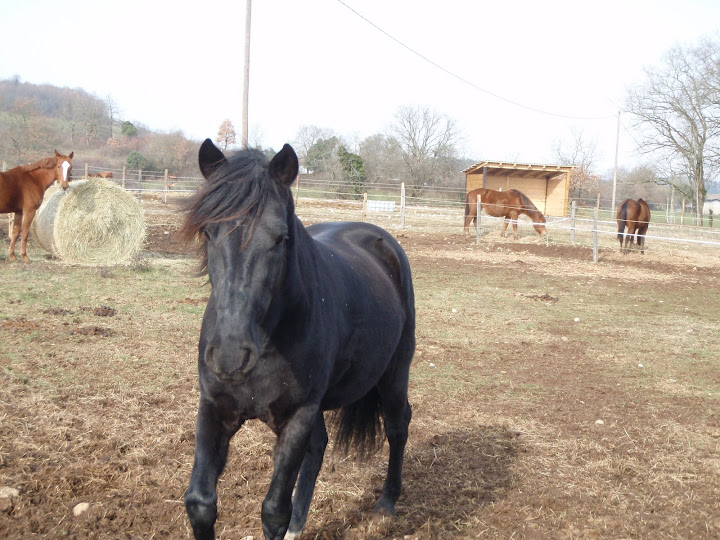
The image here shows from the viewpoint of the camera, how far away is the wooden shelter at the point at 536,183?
2611cm

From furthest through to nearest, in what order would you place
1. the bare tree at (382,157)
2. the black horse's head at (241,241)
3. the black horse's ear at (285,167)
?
1. the bare tree at (382,157)
2. the black horse's ear at (285,167)
3. the black horse's head at (241,241)

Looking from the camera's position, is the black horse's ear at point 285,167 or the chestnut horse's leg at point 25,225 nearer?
the black horse's ear at point 285,167

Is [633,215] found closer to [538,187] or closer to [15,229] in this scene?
[538,187]

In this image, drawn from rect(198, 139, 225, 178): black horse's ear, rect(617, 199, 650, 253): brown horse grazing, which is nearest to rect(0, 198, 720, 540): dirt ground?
rect(198, 139, 225, 178): black horse's ear

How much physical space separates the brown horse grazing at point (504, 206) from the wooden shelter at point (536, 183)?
598 cm

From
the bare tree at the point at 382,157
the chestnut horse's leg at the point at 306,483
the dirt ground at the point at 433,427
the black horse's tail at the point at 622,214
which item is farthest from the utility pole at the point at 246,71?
the bare tree at the point at 382,157

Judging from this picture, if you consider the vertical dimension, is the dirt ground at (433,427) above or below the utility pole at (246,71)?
below

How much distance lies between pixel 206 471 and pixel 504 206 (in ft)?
58.9

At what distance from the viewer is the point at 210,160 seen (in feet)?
6.99

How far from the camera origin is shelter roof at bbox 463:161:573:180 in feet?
79.4

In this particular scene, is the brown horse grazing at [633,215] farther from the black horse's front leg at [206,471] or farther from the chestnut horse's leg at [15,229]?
the black horse's front leg at [206,471]

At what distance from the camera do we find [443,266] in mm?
12188

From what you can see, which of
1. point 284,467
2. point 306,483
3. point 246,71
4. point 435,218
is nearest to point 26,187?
point 246,71

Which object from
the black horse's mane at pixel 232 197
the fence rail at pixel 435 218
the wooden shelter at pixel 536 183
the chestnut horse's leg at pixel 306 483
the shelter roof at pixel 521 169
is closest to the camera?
the black horse's mane at pixel 232 197
